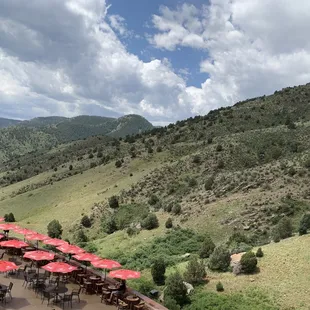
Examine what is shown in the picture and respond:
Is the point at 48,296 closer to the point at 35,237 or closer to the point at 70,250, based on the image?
the point at 70,250

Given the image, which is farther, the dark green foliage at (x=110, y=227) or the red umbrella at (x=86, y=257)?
the dark green foliage at (x=110, y=227)

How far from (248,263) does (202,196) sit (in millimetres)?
24660

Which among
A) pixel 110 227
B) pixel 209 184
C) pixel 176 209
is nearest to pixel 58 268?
pixel 176 209

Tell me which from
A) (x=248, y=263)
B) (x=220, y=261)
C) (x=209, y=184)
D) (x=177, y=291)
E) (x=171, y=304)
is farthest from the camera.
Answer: (x=209, y=184)

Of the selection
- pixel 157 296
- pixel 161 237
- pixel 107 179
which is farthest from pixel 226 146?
pixel 157 296

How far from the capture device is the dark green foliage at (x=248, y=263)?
24.4 metres

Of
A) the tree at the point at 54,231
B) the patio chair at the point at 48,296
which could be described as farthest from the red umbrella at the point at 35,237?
the tree at the point at 54,231

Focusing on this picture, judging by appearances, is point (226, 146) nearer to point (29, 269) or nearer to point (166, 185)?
point (166, 185)

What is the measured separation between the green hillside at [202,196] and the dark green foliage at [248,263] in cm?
48

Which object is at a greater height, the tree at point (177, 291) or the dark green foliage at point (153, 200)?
the dark green foliage at point (153, 200)

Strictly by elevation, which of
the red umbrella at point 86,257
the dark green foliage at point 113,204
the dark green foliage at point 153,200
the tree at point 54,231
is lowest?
the tree at point 54,231

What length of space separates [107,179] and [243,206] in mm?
36050

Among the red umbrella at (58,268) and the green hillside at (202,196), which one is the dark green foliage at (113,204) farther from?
the red umbrella at (58,268)

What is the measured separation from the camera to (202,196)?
49031mm
